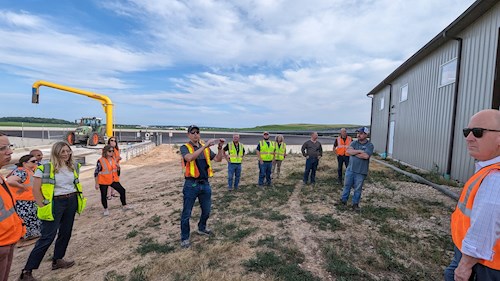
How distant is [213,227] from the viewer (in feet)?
17.8

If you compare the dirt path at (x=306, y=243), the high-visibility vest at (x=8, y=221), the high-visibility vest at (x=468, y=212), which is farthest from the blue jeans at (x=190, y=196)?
the high-visibility vest at (x=468, y=212)

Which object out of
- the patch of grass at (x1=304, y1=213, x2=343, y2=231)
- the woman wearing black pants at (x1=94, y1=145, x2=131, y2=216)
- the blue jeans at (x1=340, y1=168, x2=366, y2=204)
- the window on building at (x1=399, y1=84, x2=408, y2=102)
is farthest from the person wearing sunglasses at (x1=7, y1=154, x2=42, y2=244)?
the window on building at (x1=399, y1=84, x2=408, y2=102)

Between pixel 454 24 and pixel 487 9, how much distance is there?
3.26ft

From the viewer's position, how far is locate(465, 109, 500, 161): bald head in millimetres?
1734

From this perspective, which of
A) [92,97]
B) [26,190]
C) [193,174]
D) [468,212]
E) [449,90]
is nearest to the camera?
[468,212]

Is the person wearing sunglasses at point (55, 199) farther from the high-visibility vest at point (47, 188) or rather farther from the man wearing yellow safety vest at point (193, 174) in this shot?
the man wearing yellow safety vest at point (193, 174)

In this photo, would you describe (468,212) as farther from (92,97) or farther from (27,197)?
(92,97)

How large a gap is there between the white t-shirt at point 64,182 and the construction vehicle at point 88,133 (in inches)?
817

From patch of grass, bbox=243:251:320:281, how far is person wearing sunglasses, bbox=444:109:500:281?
Result: 2.05 metres

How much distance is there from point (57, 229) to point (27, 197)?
199 centimetres

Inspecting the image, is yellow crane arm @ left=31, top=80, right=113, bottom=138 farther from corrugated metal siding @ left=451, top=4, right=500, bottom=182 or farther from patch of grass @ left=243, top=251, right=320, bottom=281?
corrugated metal siding @ left=451, top=4, right=500, bottom=182

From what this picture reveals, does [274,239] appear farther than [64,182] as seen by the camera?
Yes

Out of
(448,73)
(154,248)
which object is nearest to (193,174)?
(154,248)

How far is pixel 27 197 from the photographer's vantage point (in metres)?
5.24
